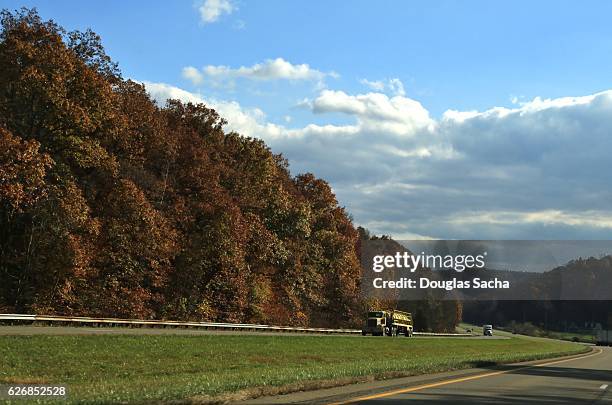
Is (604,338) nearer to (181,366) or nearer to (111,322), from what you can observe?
(111,322)

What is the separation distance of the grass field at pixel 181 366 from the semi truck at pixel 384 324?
3299cm

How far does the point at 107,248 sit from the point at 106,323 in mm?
6061

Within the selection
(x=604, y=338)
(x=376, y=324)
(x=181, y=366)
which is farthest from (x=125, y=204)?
(x=604, y=338)

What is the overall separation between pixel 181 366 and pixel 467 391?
1082cm

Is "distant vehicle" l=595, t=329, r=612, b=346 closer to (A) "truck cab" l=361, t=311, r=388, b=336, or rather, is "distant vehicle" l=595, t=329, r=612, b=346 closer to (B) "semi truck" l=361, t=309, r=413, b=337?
(B) "semi truck" l=361, t=309, r=413, b=337

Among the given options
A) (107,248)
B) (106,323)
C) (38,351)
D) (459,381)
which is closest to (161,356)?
(38,351)

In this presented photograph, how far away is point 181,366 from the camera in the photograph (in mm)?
25516

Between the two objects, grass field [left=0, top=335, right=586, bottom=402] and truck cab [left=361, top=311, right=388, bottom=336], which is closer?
grass field [left=0, top=335, right=586, bottom=402]

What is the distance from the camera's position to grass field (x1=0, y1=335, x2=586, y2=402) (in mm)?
15641

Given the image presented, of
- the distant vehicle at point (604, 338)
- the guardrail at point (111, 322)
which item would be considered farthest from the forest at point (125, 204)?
the distant vehicle at point (604, 338)

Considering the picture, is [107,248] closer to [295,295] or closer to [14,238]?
[14,238]

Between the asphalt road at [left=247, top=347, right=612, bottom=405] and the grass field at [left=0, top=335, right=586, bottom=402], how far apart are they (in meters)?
0.93

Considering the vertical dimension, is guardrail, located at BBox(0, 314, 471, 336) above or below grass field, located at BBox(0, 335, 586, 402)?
above

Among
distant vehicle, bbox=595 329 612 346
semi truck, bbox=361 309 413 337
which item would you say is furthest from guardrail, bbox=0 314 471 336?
distant vehicle, bbox=595 329 612 346
